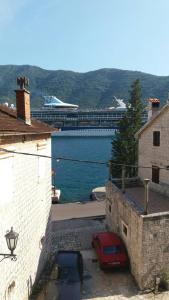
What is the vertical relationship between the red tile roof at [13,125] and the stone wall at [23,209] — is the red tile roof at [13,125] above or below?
above

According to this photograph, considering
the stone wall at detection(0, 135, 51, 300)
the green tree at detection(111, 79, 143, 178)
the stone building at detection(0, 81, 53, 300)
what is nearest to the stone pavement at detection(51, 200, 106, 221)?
the green tree at detection(111, 79, 143, 178)

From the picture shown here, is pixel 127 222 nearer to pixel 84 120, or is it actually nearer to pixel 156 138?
pixel 156 138

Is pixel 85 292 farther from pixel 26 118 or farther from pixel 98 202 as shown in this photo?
pixel 98 202

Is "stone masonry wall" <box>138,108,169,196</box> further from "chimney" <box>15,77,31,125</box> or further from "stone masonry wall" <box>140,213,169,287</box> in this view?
"chimney" <box>15,77,31,125</box>

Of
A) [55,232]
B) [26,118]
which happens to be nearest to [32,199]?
[26,118]

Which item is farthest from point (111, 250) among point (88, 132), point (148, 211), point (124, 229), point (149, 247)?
point (88, 132)

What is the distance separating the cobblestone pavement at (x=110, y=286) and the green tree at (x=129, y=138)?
2190cm

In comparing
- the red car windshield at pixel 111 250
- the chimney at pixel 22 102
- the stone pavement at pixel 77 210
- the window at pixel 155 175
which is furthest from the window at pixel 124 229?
the stone pavement at pixel 77 210

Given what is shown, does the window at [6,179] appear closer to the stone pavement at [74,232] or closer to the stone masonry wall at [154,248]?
the stone masonry wall at [154,248]

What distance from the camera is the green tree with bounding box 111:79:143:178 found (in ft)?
131

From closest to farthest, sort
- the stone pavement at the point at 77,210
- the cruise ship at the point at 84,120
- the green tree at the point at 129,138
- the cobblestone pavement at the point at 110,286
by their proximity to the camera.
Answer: the cobblestone pavement at the point at 110,286
the stone pavement at the point at 77,210
the green tree at the point at 129,138
the cruise ship at the point at 84,120

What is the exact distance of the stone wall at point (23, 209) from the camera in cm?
982

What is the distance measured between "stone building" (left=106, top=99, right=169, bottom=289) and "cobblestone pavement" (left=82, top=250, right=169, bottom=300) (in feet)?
1.89

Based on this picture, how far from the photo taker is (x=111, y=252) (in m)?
17.8
